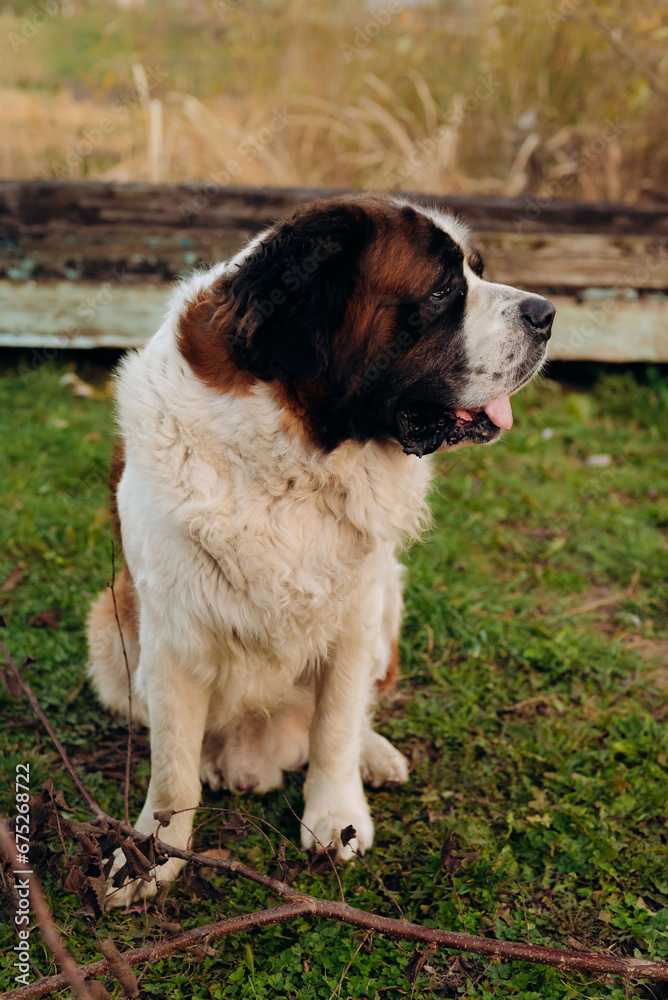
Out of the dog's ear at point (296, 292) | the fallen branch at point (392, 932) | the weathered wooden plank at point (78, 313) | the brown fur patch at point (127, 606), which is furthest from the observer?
the weathered wooden plank at point (78, 313)

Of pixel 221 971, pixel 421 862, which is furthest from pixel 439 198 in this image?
pixel 221 971

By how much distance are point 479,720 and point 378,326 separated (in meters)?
1.60

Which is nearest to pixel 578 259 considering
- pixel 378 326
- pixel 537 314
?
pixel 537 314

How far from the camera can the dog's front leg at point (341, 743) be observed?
236 centimetres

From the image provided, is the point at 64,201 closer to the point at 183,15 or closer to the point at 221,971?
the point at 221,971

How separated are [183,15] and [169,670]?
9.27 metres

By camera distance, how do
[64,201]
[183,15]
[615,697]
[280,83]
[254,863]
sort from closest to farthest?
[254,863] → [615,697] → [64,201] → [280,83] → [183,15]

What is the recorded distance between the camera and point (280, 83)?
745cm

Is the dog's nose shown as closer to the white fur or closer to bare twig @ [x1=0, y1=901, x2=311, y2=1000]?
the white fur

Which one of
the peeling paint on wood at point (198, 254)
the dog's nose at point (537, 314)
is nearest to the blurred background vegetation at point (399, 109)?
the peeling paint on wood at point (198, 254)

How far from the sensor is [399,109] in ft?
22.9

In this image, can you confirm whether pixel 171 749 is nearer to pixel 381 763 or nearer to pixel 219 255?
pixel 381 763

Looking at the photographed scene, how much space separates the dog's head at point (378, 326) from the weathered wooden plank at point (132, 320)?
11.2ft

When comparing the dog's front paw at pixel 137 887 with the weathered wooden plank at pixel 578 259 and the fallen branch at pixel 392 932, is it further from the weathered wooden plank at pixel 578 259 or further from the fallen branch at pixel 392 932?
the weathered wooden plank at pixel 578 259
